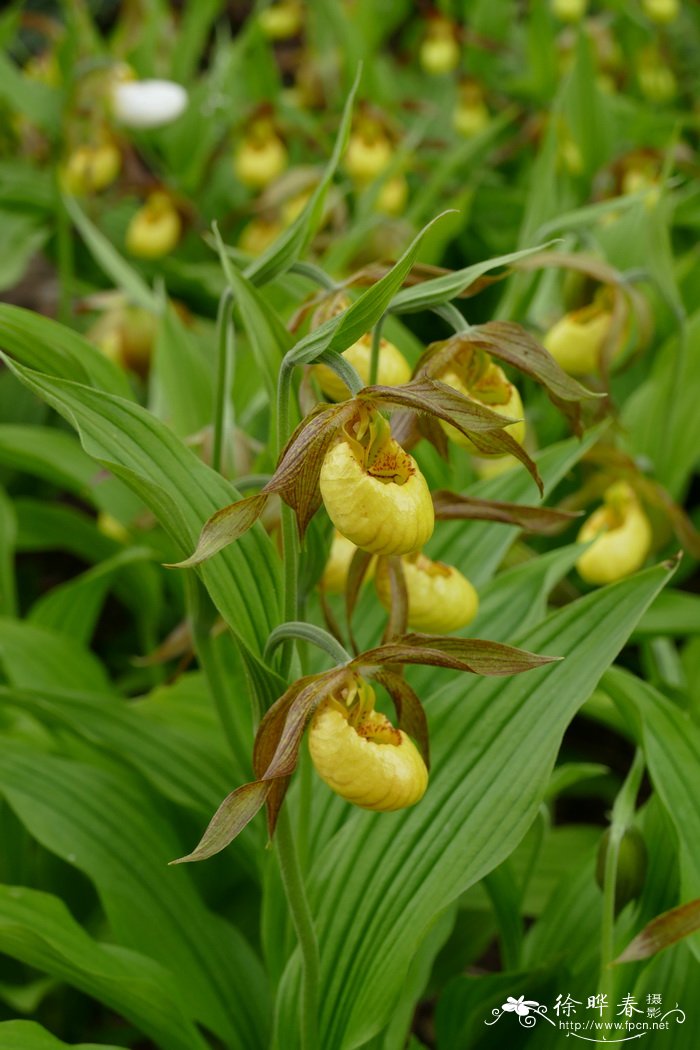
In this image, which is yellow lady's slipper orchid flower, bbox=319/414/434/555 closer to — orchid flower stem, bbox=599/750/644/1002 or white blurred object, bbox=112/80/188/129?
orchid flower stem, bbox=599/750/644/1002

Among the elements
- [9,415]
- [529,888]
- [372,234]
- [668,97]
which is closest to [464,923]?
[529,888]

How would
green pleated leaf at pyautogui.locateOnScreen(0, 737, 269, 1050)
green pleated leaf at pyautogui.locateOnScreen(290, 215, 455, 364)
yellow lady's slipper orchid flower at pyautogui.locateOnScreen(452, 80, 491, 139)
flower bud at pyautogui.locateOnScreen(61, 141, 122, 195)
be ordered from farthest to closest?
yellow lady's slipper orchid flower at pyautogui.locateOnScreen(452, 80, 491, 139) < flower bud at pyautogui.locateOnScreen(61, 141, 122, 195) < green pleated leaf at pyautogui.locateOnScreen(0, 737, 269, 1050) < green pleated leaf at pyautogui.locateOnScreen(290, 215, 455, 364)

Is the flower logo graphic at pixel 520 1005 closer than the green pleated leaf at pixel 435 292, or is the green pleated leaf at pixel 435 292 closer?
the green pleated leaf at pixel 435 292

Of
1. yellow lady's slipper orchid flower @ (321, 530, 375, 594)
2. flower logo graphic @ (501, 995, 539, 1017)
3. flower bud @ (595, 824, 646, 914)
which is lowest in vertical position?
flower logo graphic @ (501, 995, 539, 1017)

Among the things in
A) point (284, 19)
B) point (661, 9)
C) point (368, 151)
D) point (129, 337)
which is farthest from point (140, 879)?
point (284, 19)

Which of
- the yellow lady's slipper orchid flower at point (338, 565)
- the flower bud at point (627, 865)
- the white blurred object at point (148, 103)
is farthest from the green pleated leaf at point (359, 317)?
the white blurred object at point (148, 103)

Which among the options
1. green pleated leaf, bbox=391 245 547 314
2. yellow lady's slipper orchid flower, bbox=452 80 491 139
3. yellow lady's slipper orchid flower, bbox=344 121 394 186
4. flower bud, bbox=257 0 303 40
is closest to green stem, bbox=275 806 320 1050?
green pleated leaf, bbox=391 245 547 314

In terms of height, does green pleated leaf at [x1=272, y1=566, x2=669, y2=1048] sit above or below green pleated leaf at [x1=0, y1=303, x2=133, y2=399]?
below

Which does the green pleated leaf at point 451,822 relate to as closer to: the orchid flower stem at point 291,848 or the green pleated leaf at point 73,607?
the orchid flower stem at point 291,848
